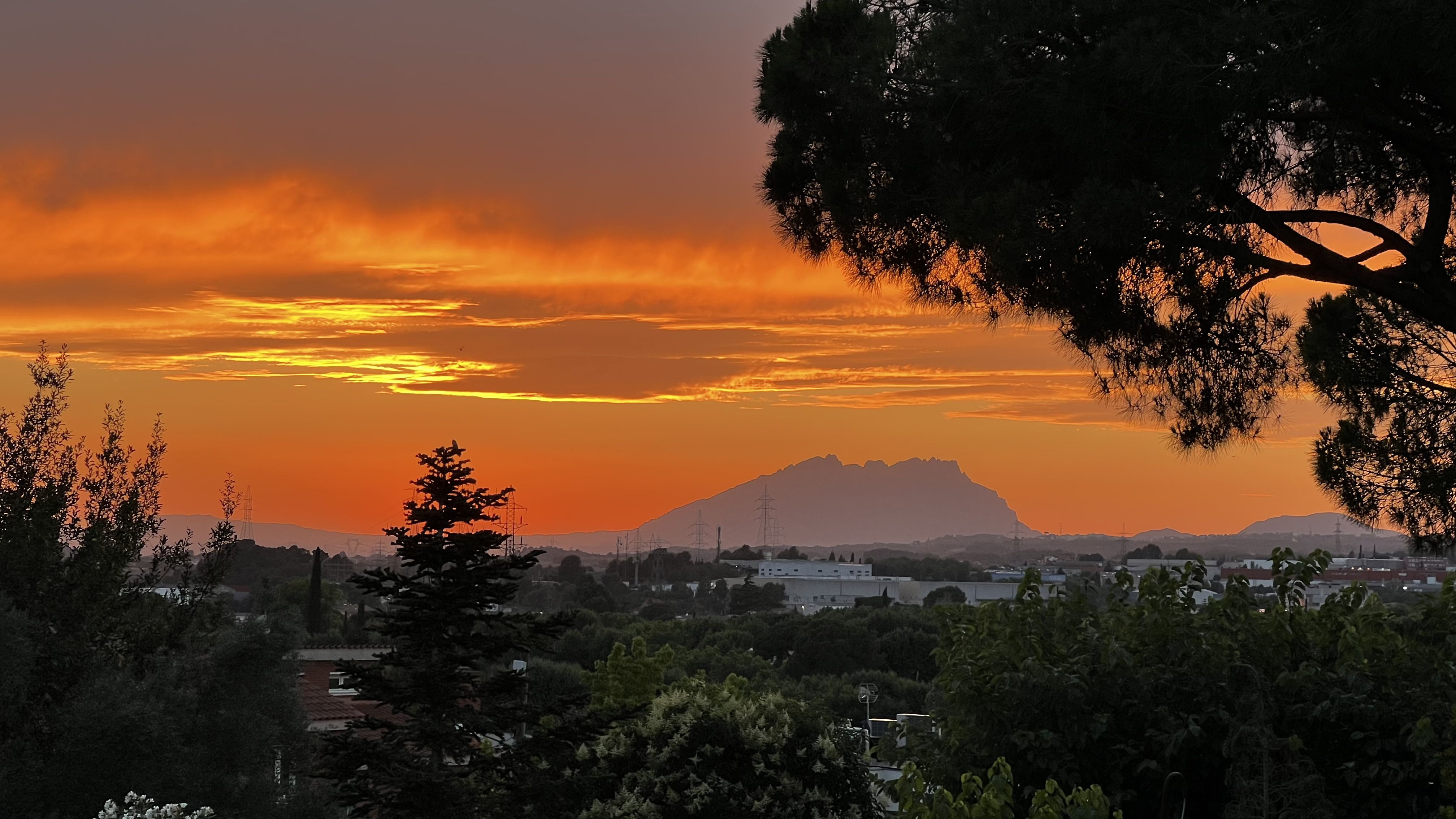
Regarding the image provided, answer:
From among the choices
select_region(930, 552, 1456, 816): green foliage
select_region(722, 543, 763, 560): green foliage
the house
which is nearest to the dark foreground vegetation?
select_region(930, 552, 1456, 816): green foliage

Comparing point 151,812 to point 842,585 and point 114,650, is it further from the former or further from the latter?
point 842,585

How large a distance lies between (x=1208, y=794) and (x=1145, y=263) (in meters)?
3.08

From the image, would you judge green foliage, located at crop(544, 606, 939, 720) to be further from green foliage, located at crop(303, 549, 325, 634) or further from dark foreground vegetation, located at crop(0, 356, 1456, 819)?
dark foreground vegetation, located at crop(0, 356, 1456, 819)

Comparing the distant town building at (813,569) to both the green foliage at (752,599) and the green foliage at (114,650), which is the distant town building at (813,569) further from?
the green foliage at (114,650)

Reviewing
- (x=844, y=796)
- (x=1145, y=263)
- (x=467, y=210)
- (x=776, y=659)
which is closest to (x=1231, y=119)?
(x=1145, y=263)

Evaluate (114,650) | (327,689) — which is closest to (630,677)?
(114,650)

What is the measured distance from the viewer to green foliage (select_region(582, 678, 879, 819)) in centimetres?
Result: 1030

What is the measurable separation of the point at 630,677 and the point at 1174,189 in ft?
30.1

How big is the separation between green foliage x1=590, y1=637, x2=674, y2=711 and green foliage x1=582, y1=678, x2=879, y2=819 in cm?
238

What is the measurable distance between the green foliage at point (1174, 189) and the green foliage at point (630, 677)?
23.4 ft

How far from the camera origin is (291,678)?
43.8 ft

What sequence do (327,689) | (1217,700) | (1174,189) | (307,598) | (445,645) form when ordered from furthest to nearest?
(307,598) < (327,689) < (445,645) < (1217,700) < (1174,189)

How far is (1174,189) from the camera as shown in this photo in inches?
254

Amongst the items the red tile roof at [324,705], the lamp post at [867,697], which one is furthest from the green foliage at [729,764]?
the red tile roof at [324,705]
